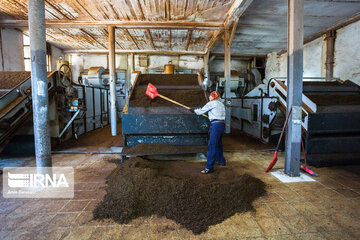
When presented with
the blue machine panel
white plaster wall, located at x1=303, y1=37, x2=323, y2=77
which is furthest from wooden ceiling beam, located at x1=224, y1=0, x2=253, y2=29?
white plaster wall, located at x1=303, y1=37, x2=323, y2=77

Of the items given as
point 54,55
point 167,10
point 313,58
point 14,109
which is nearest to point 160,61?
point 167,10

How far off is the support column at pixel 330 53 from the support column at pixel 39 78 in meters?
8.74

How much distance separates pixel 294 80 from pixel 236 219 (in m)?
2.38

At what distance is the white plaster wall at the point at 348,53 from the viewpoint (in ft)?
19.9

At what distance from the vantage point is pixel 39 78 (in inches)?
105

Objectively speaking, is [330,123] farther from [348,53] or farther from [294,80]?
[348,53]

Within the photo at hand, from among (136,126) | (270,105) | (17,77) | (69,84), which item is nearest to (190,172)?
(136,126)

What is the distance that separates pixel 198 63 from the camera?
10664 mm

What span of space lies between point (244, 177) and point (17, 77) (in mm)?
5653

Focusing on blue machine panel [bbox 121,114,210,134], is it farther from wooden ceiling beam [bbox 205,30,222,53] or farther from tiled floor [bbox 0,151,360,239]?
wooden ceiling beam [bbox 205,30,222,53]

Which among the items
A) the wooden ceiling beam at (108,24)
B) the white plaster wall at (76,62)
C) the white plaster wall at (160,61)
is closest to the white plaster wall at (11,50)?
the wooden ceiling beam at (108,24)

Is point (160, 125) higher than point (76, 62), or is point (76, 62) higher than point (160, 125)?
point (76, 62)

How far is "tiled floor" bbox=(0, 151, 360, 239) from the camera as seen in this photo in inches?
71.4

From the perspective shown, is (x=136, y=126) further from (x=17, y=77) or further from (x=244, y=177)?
(x=17, y=77)
